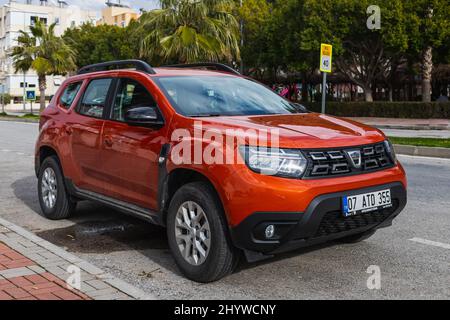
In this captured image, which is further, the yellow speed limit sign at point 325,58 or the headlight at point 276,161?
the yellow speed limit sign at point 325,58

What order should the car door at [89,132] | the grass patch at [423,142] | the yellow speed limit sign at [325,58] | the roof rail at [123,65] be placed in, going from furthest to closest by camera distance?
1. the yellow speed limit sign at [325,58]
2. the grass patch at [423,142]
3. the car door at [89,132]
4. the roof rail at [123,65]

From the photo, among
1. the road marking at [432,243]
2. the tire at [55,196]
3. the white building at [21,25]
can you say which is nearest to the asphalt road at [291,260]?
the road marking at [432,243]

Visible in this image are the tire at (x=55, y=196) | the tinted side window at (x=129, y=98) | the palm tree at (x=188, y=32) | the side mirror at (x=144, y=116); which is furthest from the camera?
the palm tree at (x=188, y=32)

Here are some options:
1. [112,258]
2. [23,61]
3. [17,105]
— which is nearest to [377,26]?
[23,61]

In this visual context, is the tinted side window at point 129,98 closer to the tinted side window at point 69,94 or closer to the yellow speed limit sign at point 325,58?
the tinted side window at point 69,94

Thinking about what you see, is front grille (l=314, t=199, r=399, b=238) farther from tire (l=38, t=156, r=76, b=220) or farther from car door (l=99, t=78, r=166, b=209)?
tire (l=38, t=156, r=76, b=220)

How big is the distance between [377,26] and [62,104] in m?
27.3

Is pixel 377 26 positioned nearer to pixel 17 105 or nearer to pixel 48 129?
pixel 48 129

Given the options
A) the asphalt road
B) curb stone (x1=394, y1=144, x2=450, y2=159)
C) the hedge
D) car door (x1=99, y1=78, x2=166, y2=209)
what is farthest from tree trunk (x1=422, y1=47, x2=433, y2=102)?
car door (x1=99, y1=78, x2=166, y2=209)

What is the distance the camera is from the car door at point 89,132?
560 cm

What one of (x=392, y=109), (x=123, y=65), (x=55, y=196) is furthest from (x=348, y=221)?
(x=392, y=109)

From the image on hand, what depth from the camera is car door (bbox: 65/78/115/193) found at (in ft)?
18.4

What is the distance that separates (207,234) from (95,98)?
7.89 ft

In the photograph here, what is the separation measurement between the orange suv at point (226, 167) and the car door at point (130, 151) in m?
0.01
